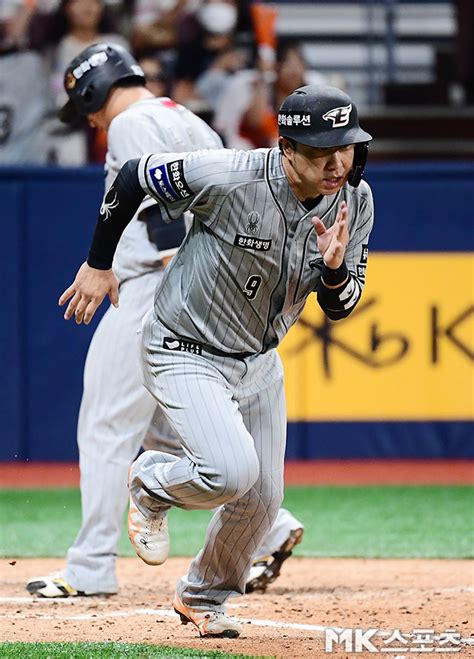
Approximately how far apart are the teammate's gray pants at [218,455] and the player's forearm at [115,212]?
268mm

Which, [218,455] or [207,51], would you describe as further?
[207,51]

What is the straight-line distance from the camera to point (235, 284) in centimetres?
395

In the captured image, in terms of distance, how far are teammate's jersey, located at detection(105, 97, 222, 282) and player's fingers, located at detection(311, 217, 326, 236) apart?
1.32 m

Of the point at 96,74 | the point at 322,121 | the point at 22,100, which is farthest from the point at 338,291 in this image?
the point at 22,100

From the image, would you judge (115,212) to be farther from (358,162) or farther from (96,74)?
(96,74)

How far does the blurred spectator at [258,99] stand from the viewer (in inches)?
384

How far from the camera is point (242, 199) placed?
12.7ft

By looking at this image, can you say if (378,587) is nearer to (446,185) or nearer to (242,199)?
(242,199)

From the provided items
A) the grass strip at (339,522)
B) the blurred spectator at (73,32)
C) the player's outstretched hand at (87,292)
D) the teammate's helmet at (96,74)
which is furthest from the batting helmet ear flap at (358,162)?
the blurred spectator at (73,32)

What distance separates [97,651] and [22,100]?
6232 millimetres

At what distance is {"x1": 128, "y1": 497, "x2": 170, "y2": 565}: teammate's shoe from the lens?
13.2 ft

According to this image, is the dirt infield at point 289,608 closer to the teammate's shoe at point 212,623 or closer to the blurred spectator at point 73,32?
the teammate's shoe at point 212,623

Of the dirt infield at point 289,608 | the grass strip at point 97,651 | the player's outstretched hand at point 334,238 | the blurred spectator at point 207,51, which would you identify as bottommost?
the dirt infield at point 289,608

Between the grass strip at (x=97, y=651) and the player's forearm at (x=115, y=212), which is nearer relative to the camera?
the grass strip at (x=97, y=651)
